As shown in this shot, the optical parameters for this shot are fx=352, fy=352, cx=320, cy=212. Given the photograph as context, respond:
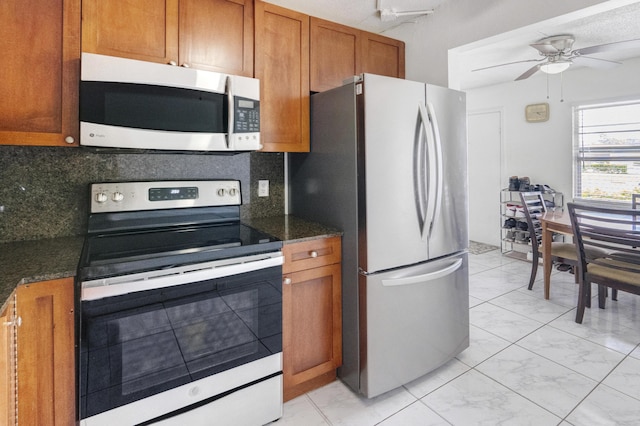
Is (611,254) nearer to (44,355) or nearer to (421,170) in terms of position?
(421,170)

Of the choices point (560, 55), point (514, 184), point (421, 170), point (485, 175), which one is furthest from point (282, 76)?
point (485, 175)

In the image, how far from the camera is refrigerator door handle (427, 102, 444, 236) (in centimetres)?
195

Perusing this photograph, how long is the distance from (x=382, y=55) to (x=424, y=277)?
1.57 meters

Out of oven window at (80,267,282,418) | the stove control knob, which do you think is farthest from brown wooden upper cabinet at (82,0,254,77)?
oven window at (80,267,282,418)

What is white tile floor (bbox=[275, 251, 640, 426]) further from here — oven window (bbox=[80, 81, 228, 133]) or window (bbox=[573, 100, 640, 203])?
window (bbox=[573, 100, 640, 203])

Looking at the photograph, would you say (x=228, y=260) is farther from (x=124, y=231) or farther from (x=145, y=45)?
(x=145, y=45)

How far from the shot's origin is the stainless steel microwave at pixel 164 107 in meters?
1.50

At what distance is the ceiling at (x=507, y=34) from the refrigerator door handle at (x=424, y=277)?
1383mm

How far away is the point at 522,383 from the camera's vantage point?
6.59 feet

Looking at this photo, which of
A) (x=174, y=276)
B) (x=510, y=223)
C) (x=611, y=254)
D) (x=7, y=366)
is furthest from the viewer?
(x=510, y=223)

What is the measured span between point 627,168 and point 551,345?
2894mm

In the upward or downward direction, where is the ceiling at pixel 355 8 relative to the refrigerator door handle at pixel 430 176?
upward

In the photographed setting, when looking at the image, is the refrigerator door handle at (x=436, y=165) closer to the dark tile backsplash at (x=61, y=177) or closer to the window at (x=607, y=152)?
the dark tile backsplash at (x=61, y=177)

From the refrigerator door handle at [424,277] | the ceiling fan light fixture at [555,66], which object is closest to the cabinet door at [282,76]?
the refrigerator door handle at [424,277]
